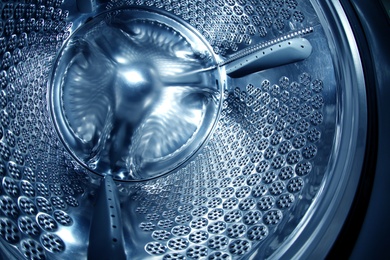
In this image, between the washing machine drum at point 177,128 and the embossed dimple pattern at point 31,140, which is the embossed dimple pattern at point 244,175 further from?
the embossed dimple pattern at point 31,140

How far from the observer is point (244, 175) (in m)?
0.78

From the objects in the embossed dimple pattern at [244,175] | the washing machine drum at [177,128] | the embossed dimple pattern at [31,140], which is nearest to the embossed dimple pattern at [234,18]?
the washing machine drum at [177,128]

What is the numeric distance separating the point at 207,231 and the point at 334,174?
0.96 feet

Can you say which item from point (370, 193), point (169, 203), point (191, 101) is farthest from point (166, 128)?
point (370, 193)

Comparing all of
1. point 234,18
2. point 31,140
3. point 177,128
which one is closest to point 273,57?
point 234,18

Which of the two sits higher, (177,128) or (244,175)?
(177,128)

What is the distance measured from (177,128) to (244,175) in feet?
0.81

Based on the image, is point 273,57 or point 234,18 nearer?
point 273,57

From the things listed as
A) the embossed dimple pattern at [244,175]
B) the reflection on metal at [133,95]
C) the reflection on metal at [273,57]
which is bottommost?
the embossed dimple pattern at [244,175]

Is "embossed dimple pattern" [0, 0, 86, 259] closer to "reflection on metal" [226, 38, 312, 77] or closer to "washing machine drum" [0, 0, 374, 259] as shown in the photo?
"washing machine drum" [0, 0, 374, 259]

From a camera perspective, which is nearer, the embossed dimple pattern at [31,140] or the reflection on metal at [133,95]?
the embossed dimple pattern at [31,140]

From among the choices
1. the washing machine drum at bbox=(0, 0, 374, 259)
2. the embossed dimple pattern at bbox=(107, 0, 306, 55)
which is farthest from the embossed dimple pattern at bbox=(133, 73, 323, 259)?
the embossed dimple pattern at bbox=(107, 0, 306, 55)

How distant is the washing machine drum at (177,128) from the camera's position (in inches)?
22.6

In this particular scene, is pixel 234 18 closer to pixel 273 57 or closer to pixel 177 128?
pixel 273 57
